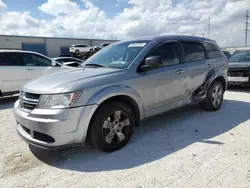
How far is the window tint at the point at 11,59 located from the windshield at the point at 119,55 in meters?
4.15

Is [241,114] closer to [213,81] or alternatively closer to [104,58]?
[213,81]

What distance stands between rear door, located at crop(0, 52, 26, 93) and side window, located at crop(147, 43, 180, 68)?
525cm

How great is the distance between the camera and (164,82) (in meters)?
3.96

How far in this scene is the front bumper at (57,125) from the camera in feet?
9.05

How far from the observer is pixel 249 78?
7.48 meters

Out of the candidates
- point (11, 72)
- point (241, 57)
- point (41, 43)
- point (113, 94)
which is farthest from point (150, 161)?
point (41, 43)

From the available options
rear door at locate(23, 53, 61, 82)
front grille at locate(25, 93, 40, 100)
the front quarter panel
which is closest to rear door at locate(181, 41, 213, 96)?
the front quarter panel

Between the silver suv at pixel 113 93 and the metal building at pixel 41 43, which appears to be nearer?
the silver suv at pixel 113 93

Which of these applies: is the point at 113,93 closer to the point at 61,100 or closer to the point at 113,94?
the point at 113,94

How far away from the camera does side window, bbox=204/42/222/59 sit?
→ 17.3 ft

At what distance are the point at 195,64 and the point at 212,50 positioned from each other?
1.08 metres

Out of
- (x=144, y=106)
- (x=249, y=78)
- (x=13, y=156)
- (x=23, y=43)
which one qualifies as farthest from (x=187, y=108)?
(x=23, y=43)

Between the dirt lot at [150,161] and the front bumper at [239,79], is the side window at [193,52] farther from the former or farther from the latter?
the front bumper at [239,79]

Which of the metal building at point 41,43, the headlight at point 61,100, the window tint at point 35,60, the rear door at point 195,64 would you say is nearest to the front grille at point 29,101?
the headlight at point 61,100
